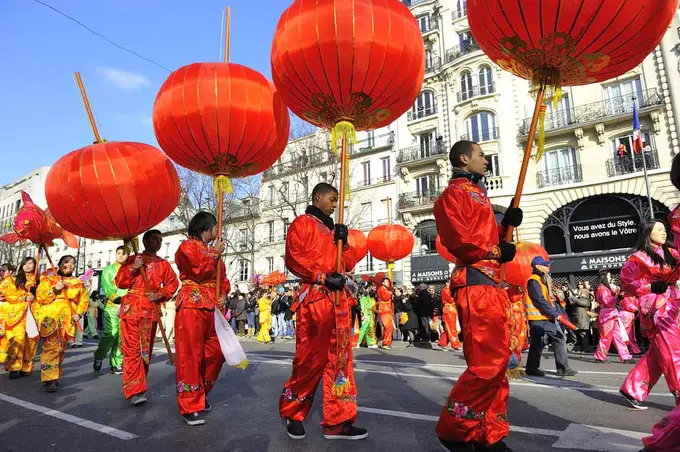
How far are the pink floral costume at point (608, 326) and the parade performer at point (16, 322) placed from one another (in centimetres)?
1006

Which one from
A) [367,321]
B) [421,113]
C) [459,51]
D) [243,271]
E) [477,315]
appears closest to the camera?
[477,315]

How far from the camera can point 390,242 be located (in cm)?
1142

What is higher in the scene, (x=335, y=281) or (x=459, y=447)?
(x=335, y=281)

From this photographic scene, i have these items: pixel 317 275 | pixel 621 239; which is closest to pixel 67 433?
pixel 317 275

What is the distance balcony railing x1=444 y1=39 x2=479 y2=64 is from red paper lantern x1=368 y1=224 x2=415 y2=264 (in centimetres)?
1925

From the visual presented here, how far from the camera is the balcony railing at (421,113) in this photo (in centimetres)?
2844

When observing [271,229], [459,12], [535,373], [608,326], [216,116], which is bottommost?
[535,373]

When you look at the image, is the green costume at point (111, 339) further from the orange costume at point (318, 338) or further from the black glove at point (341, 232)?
the black glove at point (341, 232)

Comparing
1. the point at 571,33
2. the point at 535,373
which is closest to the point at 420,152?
the point at 535,373

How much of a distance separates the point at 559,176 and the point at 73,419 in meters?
23.5

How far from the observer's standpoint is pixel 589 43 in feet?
9.91

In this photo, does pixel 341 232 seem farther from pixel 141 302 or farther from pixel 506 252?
pixel 141 302

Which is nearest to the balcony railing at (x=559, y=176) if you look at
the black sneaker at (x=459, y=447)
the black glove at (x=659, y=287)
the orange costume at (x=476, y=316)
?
the black glove at (x=659, y=287)

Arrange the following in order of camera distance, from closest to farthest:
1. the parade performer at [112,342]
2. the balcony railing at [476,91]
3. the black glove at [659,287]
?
the black glove at [659,287] < the parade performer at [112,342] < the balcony railing at [476,91]
